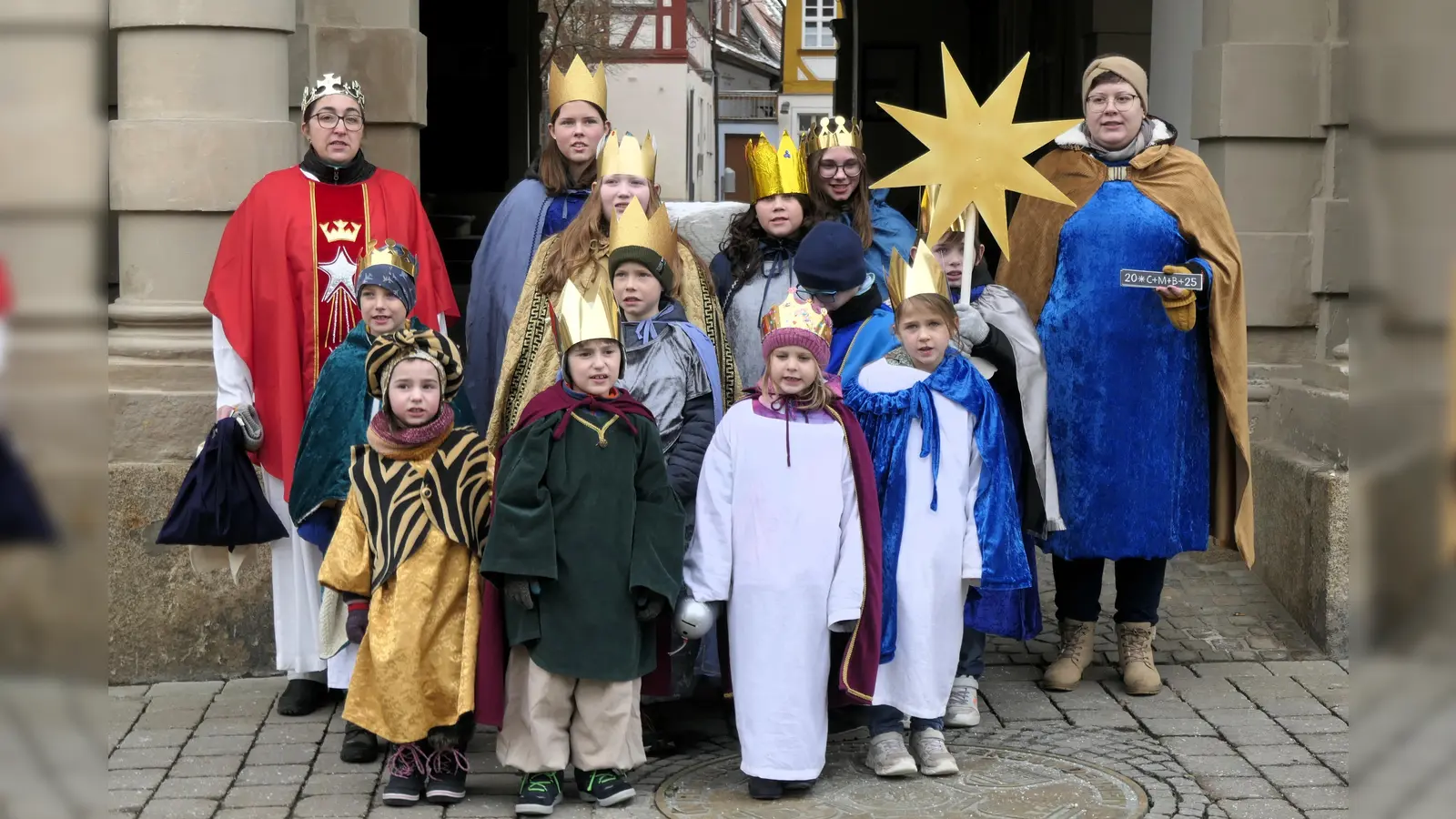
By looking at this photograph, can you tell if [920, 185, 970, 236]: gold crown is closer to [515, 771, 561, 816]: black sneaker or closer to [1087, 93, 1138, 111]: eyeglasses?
[1087, 93, 1138, 111]: eyeglasses

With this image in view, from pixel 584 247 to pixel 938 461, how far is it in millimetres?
1227

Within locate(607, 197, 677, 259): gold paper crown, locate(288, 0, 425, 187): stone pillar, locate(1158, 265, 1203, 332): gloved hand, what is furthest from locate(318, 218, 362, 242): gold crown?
locate(1158, 265, 1203, 332): gloved hand

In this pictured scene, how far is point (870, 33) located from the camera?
Answer: 17594mm

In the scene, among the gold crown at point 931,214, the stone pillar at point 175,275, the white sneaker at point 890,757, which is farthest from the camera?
the stone pillar at point 175,275

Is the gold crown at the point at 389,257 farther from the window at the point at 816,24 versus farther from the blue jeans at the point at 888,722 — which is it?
the window at the point at 816,24

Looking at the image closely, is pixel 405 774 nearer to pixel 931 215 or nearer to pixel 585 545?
pixel 585 545

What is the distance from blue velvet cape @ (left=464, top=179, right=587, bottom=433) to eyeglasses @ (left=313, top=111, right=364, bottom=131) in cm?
52

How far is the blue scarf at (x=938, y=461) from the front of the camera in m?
4.54

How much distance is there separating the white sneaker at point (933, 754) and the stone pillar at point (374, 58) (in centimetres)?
319

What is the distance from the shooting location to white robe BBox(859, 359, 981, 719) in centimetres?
452

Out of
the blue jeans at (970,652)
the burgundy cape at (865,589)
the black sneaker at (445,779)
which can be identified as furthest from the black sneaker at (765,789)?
the blue jeans at (970,652)

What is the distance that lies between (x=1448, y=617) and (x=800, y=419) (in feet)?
11.6

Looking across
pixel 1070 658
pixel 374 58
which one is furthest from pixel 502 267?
pixel 1070 658

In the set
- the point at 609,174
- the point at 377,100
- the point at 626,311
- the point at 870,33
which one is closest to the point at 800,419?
the point at 626,311
